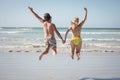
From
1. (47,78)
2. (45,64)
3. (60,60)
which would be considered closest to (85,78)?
(47,78)

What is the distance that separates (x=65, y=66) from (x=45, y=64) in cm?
95

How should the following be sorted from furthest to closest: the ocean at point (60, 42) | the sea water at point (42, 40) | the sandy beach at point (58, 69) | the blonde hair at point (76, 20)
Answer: the sea water at point (42, 40) → the ocean at point (60, 42) → the blonde hair at point (76, 20) → the sandy beach at point (58, 69)

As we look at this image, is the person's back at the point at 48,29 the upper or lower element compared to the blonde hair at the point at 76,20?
lower

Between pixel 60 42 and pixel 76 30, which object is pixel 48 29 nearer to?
pixel 76 30

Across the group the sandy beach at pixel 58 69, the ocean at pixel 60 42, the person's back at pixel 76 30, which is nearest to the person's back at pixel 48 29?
the person's back at pixel 76 30

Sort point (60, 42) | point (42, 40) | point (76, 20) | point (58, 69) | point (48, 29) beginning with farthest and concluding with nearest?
1. point (42, 40)
2. point (60, 42)
3. point (58, 69)
4. point (76, 20)
5. point (48, 29)

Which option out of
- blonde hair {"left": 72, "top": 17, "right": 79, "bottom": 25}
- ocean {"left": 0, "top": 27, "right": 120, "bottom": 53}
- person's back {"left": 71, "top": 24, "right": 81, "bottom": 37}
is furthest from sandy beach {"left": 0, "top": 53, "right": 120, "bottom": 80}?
ocean {"left": 0, "top": 27, "right": 120, "bottom": 53}

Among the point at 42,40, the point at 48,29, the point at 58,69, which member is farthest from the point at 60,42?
the point at 48,29

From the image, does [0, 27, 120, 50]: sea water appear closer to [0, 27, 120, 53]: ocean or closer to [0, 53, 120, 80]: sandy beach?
[0, 27, 120, 53]: ocean

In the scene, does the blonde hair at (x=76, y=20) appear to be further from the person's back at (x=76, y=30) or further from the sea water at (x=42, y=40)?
the sea water at (x=42, y=40)

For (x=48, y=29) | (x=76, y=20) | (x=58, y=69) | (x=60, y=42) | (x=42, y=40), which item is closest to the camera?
(x=48, y=29)

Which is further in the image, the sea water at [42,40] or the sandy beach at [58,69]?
the sea water at [42,40]

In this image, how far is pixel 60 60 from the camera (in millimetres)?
12219

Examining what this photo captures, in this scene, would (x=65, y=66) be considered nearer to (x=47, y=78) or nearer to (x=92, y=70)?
(x=92, y=70)
